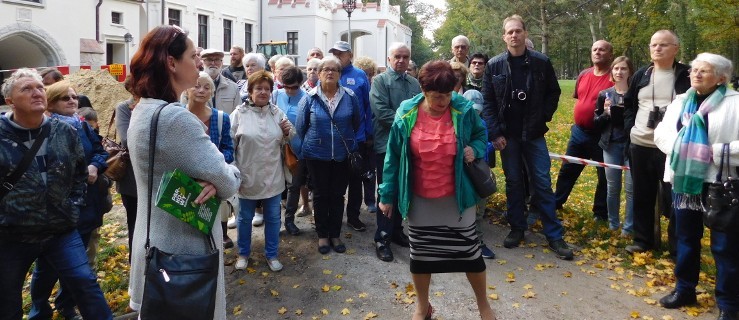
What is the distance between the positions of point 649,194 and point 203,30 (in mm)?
34358

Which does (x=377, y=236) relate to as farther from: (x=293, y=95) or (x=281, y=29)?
(x=281, y=29)

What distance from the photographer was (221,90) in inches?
251

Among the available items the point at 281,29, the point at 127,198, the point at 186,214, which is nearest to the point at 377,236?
the point at 127,198

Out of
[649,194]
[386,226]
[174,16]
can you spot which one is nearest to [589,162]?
[649,194]

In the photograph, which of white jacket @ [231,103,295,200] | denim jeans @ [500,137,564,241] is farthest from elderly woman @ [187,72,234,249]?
denim jeans @ [500,137,564,241]

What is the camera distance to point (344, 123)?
5781 mm

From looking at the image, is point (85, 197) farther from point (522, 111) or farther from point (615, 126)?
point (615, 126)

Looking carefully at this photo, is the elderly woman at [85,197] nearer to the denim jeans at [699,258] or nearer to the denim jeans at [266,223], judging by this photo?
the denim jeans at [266,223]

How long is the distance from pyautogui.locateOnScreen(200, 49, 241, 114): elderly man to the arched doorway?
19162 millimetres

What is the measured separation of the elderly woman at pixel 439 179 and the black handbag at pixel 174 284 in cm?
184

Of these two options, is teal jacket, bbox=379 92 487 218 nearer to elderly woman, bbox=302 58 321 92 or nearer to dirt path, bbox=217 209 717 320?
dirt path, bbox=217 209 717 320

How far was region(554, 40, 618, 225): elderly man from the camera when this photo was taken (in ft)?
22.1

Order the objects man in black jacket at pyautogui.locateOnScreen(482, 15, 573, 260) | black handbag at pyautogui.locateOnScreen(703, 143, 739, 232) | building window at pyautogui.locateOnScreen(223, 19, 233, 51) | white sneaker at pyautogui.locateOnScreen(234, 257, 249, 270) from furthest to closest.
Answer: building window at pyautogui.locateOnScreen(223, 19, 233, 51) → man in black jacket at pyautogui.locateOnScreen(482, 15, 573, 260) → white sneaker at pyautogui.locateOnScreen(234, 257, 249, 270) → black handbag at pyautogui.locateOnScreen(703, 143, 739, 232)

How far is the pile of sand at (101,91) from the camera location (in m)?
12.0
